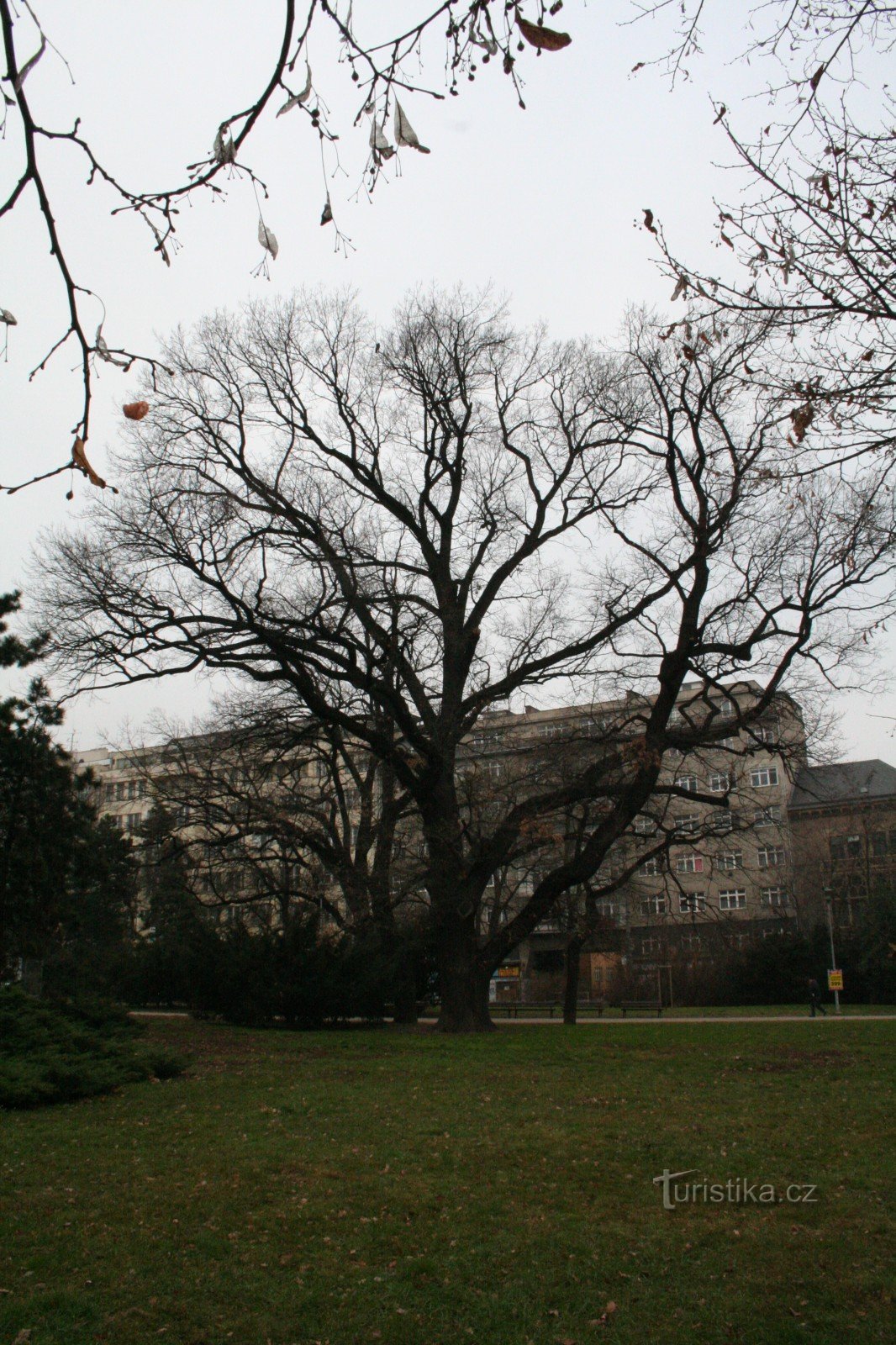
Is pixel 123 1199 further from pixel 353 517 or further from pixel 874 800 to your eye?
pixel 874 800

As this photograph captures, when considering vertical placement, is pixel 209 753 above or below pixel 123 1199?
above

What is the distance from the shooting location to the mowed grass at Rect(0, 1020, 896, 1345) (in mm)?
5648

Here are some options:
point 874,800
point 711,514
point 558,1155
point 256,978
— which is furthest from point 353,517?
point 874,800

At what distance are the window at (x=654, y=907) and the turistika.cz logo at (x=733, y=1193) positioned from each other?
126ft

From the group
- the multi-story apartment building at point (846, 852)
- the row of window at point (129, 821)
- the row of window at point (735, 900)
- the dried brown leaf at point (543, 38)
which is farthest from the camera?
the row of window at point (735, 900)

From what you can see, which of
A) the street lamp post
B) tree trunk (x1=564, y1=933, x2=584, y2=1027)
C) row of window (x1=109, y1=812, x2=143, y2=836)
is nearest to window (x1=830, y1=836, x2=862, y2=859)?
the street lamp post

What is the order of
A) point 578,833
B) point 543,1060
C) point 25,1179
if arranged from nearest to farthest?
point 25,1179
point 543,1060
point 578,833

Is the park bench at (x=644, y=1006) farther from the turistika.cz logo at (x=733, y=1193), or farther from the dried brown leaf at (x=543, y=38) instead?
the dried brown leaf at (x=543, y=38)

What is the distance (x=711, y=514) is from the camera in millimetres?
20734

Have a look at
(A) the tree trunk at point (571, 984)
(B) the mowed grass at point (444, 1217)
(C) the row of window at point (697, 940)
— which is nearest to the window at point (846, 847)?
(C) the row of window at point (697, 940)

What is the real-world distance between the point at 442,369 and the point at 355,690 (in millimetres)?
7673

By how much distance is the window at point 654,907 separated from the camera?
47.7 meters

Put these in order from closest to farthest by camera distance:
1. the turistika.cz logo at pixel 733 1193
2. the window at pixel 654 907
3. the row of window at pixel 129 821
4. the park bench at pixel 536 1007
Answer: the turistika.cz logo at pixel 733 1193, the row of window at pixel 129 821, the park bench at pixel 536 1007, the window at pixel 654 907

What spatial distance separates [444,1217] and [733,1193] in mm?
2128
